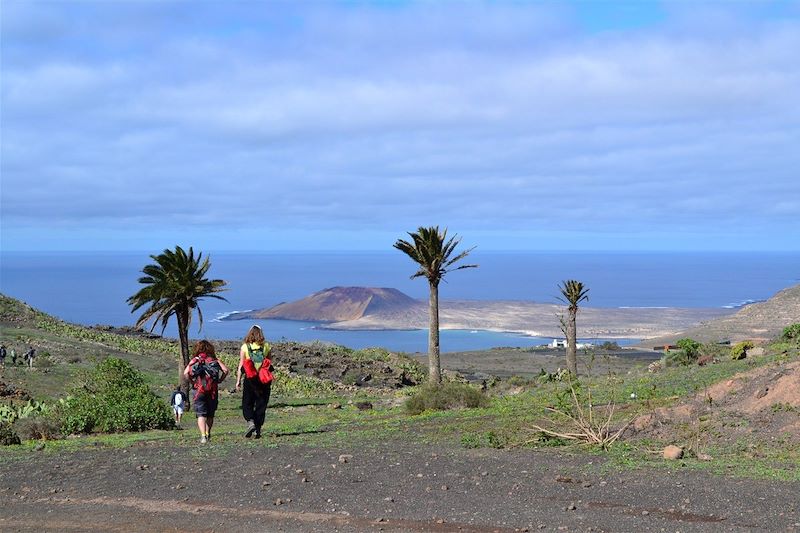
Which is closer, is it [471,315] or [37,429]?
[37,429]

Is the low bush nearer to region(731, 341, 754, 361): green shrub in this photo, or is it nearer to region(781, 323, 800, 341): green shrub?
region(731, 341, 754, 361): green shrub

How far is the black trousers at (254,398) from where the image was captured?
606 inches

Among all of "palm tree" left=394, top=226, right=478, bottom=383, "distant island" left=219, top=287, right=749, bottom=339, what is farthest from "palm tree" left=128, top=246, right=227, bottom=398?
"distant island" left=219, top=287, right=749, bottom=339

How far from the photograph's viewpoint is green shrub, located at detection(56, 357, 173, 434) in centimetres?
1945

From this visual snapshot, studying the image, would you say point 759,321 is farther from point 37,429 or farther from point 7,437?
point 7,437

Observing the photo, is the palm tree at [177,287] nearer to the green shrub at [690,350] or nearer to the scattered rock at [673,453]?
the green shrub at [690,350]

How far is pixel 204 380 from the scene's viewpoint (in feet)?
49.7

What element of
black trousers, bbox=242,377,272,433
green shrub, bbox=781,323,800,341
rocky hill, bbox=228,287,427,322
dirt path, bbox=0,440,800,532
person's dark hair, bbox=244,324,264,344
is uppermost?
rocky hill, bbox=228,287,427,322

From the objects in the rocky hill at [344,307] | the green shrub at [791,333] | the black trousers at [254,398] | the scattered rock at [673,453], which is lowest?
the scattered rock at [673,453]

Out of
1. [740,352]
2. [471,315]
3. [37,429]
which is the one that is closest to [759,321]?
[740,352]

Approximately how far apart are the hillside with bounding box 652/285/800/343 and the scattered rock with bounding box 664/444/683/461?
2465 inches

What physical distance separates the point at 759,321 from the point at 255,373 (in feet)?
253

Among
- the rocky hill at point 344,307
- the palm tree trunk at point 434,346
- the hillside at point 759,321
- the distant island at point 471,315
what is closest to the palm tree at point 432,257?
the palm tree trunk at point 434,346

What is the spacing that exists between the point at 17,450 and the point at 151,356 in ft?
123
